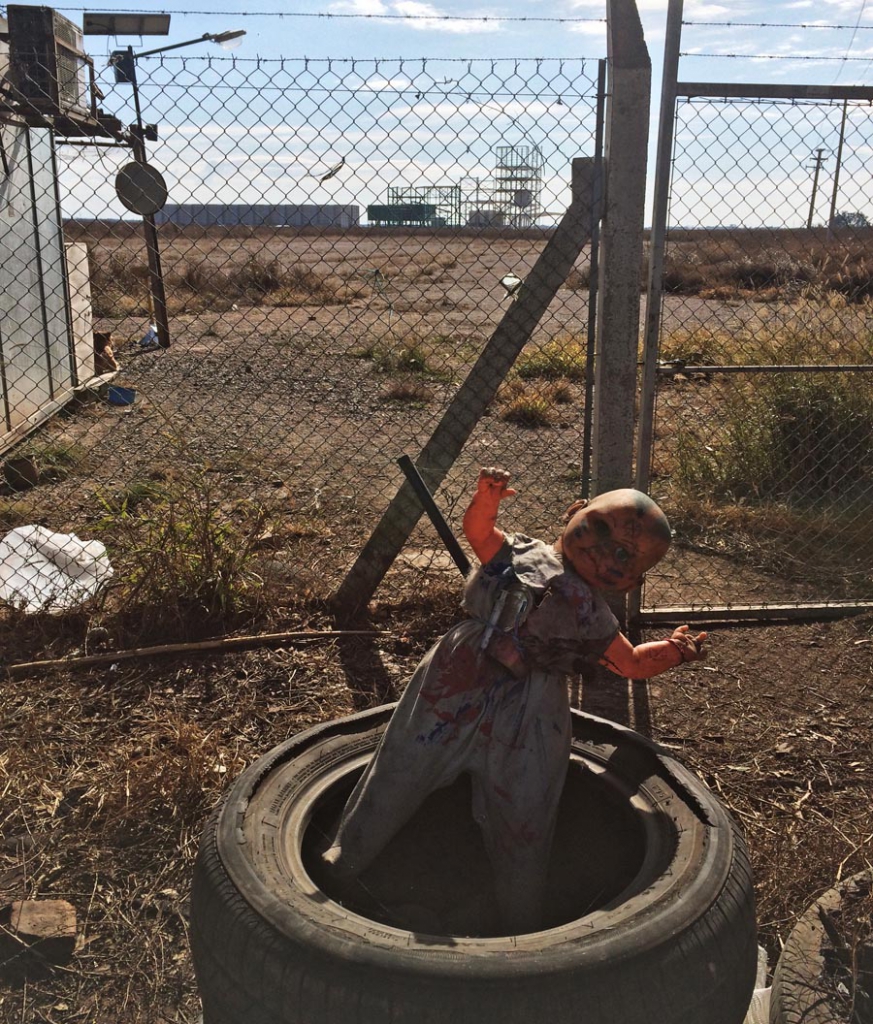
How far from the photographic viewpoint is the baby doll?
6.97 ft

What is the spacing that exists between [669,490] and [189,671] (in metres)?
3.43

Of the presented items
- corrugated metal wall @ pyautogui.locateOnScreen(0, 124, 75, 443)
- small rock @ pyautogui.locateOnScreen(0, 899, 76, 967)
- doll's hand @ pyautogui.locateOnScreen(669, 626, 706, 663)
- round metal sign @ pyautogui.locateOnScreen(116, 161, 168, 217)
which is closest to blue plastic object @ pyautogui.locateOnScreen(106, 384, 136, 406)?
corrugated metal wall @ pyautogui.locateOnScreen(0, 124, 75, 443)

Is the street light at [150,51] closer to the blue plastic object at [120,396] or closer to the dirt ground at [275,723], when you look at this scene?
the blue plastic object at [120,396]

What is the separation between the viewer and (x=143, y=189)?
23.7ft

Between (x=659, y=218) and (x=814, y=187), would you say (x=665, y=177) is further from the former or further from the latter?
(x=814, y=187)

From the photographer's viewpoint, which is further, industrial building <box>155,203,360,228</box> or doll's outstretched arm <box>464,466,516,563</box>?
industrial building <box>155,203,360,228</box>

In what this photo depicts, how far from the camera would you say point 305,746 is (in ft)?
7.95

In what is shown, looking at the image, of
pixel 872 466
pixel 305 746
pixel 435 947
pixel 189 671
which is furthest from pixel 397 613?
pixel 872 466

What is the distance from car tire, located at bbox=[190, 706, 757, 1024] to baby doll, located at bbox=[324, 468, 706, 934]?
0.64 feet

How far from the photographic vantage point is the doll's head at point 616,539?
6.96ft

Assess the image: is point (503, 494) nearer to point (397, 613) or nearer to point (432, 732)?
point (432, 732)

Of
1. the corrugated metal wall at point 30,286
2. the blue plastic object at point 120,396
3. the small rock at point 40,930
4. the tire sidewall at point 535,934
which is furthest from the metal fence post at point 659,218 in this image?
the blue plastic object at point 120,396

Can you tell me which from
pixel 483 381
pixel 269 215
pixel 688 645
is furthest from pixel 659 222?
pixel 269 215

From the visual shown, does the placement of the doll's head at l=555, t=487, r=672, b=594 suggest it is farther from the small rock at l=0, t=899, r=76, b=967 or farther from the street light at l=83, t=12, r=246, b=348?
the street light at l=83, t=12, r=246, b=348
